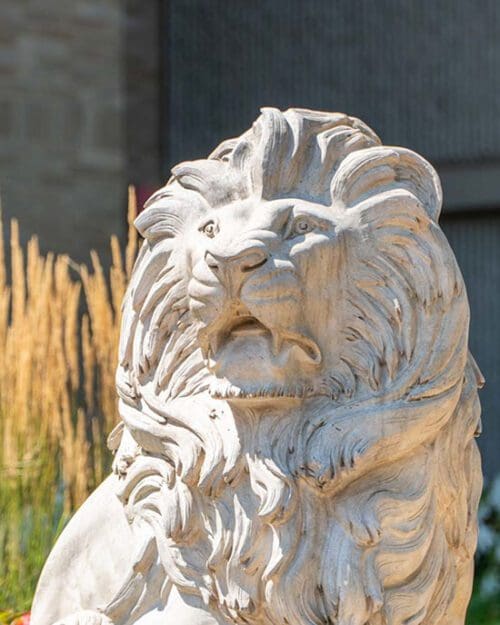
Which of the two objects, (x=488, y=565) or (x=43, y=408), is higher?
(x=43, y=408)

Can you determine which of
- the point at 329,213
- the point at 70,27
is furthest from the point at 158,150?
the point at 329,213

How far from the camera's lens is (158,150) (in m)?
6.98

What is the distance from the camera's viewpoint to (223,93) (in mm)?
6738

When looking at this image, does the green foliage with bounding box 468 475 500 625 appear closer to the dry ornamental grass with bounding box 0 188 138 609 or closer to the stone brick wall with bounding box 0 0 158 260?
the dry ornamental grass with bounding box 0 188 138 609

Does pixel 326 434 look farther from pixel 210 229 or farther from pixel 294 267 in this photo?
pixel 210 229

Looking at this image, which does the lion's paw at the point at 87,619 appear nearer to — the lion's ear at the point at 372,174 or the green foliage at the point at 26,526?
the lion's ear at the point at 372,174

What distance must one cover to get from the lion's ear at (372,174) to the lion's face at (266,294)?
0.04 m

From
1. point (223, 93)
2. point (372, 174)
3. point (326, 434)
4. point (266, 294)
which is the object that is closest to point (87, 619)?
point (326, 434)

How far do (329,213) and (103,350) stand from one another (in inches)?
80.6

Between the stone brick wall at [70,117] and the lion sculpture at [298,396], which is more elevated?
the stone brick wall at [70,117]

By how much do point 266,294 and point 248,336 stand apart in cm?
9

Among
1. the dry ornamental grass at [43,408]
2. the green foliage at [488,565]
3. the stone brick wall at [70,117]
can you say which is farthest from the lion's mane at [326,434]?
the stone brick wall at [70,117]

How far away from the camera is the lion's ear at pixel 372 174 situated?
2256mm

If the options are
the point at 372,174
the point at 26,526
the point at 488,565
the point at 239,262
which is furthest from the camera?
the point at 488,565
